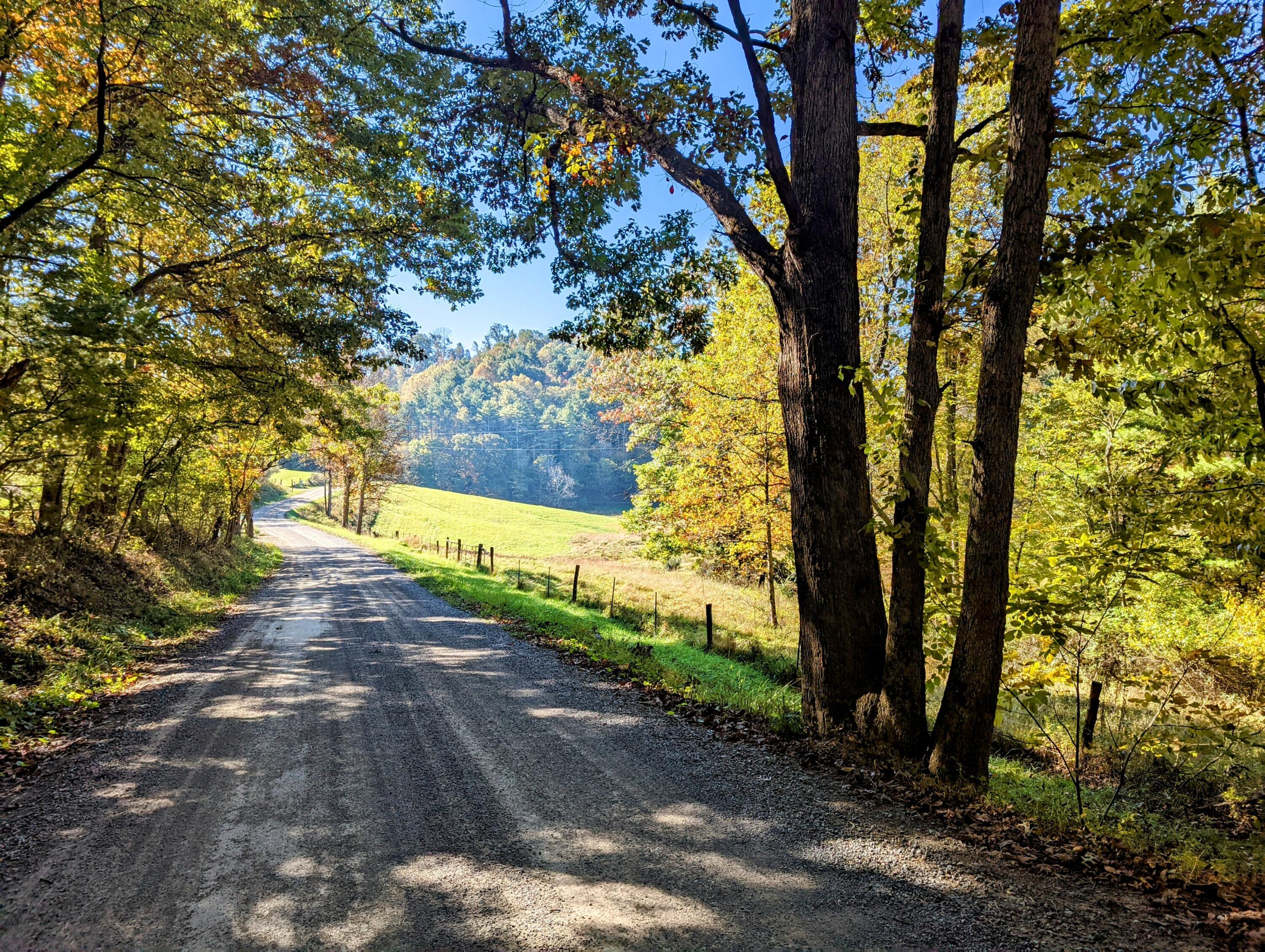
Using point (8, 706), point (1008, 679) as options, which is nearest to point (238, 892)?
point (8, 706)

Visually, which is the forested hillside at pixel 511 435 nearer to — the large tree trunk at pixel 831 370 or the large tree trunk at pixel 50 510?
the large tree trunk at pixel 50 510

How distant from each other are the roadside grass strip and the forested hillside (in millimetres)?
79267

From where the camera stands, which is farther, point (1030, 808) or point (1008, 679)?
point (1008, 679)

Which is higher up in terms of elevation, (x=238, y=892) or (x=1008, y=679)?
(x=1008, y=679)

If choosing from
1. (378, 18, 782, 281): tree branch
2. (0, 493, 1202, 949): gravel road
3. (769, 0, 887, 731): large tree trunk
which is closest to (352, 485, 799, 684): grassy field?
(769, 0, 887, 731): large tree trunk

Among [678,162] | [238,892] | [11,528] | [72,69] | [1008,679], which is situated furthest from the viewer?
[11,528]

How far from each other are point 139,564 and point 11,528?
3.52m

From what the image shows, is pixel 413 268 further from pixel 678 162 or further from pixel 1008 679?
pixel 1008 679

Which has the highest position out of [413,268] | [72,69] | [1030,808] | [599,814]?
[72,69]

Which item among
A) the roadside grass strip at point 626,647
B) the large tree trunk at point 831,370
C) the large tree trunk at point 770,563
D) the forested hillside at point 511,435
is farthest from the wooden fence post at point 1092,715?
the forested hillside at point 511,435

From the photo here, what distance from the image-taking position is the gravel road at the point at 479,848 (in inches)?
115

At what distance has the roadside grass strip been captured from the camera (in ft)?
23.2

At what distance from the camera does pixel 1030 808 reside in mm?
4086

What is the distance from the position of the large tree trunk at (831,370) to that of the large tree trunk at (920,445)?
372 mm
